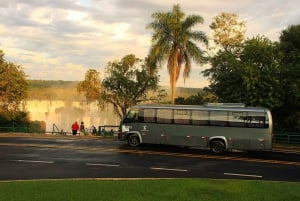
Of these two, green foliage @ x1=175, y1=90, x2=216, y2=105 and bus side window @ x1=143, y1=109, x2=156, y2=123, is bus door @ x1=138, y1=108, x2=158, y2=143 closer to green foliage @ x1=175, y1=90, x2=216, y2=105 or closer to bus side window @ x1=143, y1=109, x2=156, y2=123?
bus side window @ x1=143, y1=109, x2=156, y2=123

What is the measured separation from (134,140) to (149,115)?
1.97 metres

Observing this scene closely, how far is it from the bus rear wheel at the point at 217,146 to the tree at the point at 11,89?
93.5ft

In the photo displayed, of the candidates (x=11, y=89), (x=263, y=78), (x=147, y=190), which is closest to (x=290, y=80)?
(x=263, y=78)

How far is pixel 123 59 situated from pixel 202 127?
3150 centimetres

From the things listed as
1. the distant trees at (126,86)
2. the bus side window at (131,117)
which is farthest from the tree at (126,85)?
the bus side window at (131,117)

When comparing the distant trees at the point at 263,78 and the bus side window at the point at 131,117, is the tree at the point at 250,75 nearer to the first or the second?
the distant trees at the point at 263,78

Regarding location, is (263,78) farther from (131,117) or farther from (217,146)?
(131,117)

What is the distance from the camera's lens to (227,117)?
25641 millimetres

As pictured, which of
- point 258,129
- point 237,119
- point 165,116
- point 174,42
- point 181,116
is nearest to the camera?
point 258,129

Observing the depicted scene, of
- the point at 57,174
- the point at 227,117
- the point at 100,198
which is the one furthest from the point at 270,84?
the point at 100,198

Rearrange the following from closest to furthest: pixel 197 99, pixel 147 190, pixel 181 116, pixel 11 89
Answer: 1. pixel 147 190
2. pixel 181 116
3. pixel 197 99
4. pixel 11 89

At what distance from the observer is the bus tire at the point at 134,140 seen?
27.6 metres

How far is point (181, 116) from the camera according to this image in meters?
26.5

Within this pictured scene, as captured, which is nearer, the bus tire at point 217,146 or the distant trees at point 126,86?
the bus tire at point 217,146
